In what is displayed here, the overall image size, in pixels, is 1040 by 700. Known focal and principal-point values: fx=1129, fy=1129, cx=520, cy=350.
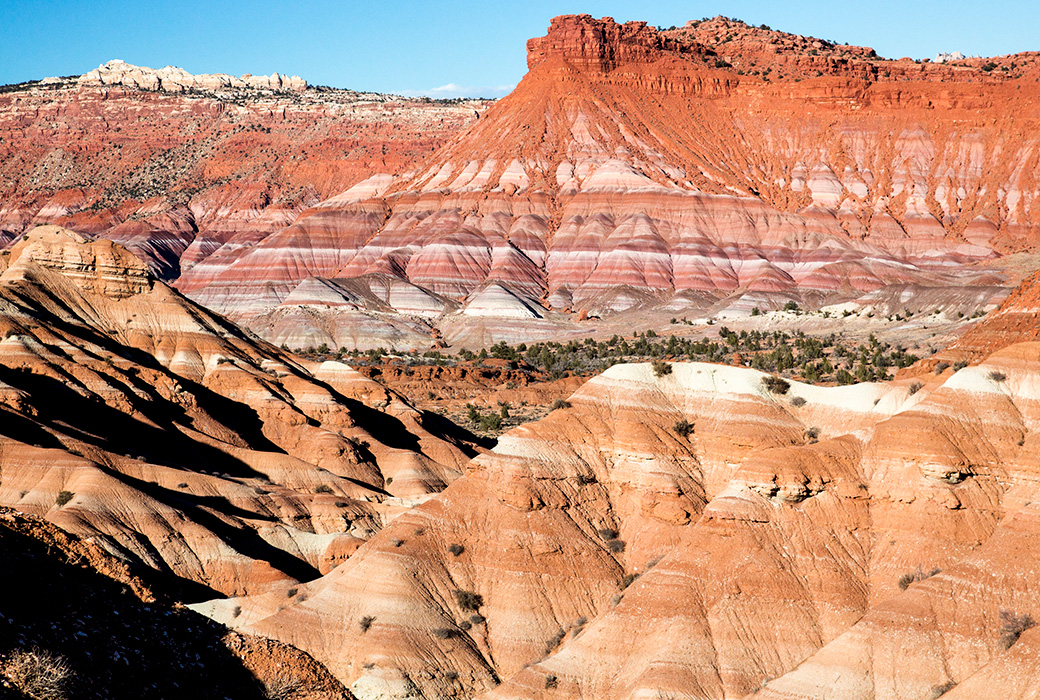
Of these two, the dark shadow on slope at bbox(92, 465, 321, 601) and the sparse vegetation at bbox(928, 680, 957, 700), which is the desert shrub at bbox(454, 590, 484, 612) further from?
the sparse vegetation at bbox(928, 680, 957, 700)

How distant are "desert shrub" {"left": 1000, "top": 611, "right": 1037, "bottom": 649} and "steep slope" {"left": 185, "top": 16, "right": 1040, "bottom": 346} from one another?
113 m

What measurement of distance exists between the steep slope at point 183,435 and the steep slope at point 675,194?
2427 inches

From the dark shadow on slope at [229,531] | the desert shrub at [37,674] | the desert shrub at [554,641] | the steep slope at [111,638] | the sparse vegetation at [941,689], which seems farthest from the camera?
the dark shadow on slope at [229,531]

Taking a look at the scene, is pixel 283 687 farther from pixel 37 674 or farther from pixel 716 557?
pixel 716 557

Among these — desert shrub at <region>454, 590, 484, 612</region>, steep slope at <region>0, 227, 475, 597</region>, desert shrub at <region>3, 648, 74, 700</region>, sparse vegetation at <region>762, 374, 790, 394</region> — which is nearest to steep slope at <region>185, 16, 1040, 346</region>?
steep slope at <region>0, 227, 475, 597</region>

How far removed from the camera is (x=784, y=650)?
1059 inches

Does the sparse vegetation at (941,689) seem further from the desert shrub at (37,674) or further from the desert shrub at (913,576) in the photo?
the desert shrub at (37,674)

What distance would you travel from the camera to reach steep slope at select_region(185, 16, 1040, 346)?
152 metres

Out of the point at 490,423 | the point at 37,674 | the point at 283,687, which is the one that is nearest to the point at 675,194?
the point at 490,423

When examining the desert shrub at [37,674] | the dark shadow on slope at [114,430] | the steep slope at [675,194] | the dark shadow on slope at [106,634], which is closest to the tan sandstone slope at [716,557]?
the dark shadow on slope at [106,634]

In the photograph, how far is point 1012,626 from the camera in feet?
80.0

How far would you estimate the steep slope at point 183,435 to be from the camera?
40.7m

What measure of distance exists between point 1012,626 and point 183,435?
144ft

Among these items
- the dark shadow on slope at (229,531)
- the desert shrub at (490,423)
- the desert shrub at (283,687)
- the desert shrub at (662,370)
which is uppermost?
the desert shrub at (662,370)
